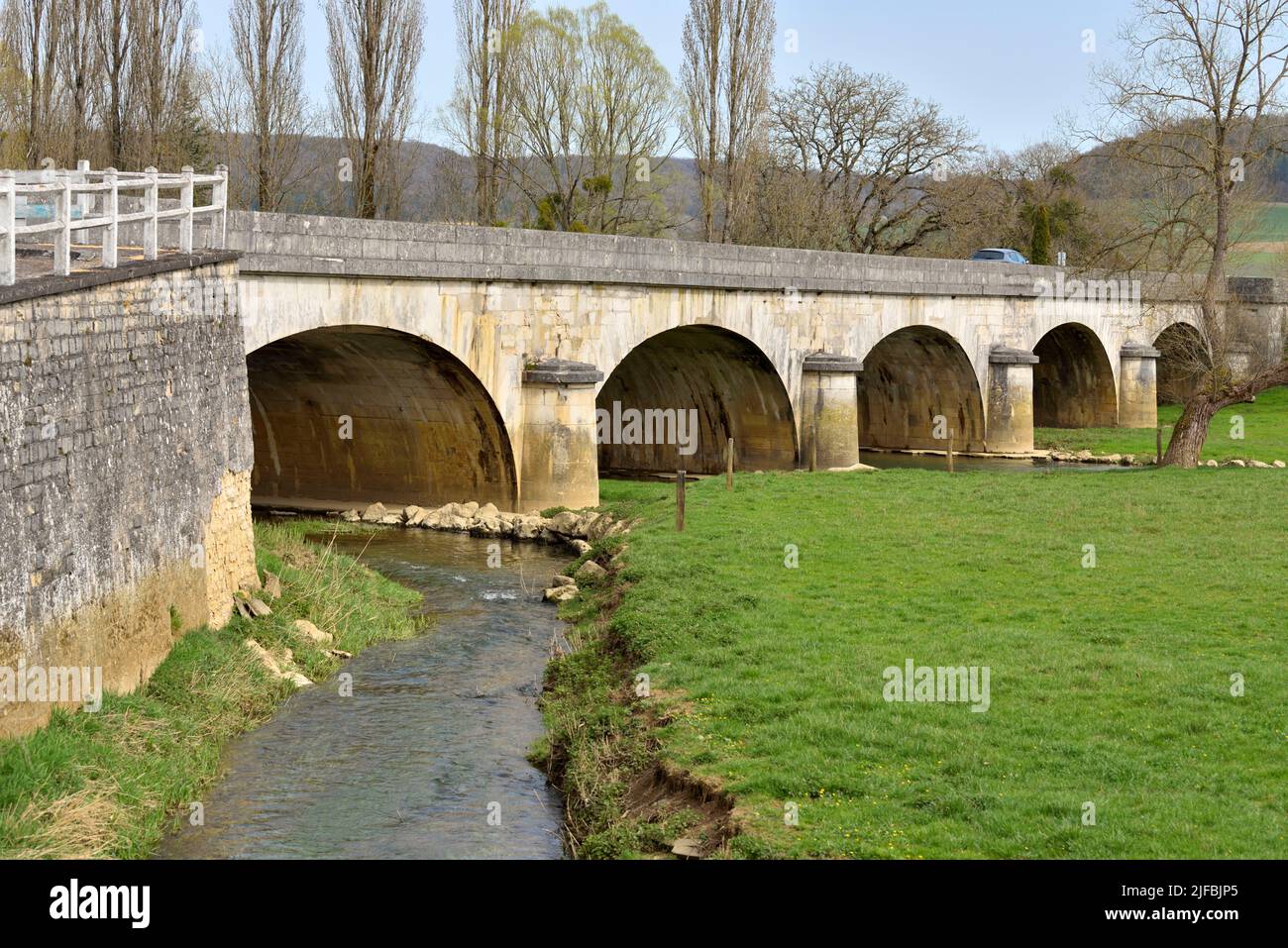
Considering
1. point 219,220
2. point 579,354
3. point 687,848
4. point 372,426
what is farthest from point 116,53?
point 687,848

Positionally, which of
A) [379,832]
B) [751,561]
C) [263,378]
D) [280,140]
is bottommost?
[379,832]

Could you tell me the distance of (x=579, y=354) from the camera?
26281mm

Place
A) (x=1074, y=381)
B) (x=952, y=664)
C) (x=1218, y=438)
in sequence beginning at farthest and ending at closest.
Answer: (x=1074, y=381) → (x=1218, y=438) → (x=952, y=664)

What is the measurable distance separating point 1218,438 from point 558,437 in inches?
821

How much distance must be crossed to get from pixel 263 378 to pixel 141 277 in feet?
39.6

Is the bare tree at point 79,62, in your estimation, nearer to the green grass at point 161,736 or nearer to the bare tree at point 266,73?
the bare tree at point 266,73

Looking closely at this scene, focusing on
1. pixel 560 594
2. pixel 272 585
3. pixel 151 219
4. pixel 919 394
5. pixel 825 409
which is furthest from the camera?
pixel 919 394

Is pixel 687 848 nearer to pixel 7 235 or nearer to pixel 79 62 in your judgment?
pixel 7 235

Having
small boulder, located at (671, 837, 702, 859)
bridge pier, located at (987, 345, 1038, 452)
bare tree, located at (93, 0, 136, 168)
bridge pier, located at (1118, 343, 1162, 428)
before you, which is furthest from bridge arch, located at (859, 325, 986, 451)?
small boulder, located at (671, 837, 702, 859)

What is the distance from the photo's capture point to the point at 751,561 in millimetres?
18562

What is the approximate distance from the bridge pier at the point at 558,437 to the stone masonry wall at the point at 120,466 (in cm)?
838
